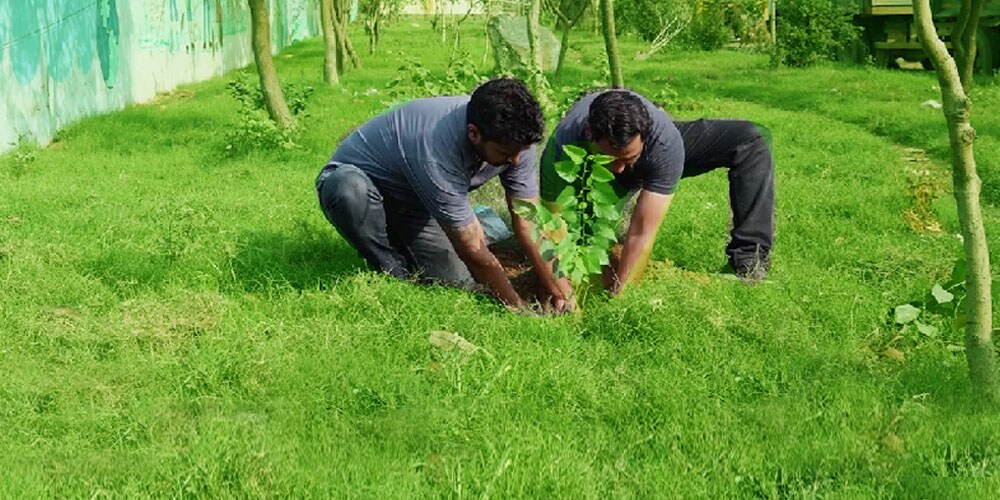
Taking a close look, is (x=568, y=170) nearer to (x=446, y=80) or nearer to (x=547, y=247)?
(x=547, y=247)

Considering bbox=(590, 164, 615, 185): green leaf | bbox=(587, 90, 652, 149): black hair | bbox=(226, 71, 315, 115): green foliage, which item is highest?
bbox=(587, 90, 652, 149): black hair

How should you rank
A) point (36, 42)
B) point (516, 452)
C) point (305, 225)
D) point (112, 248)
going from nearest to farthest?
point (516, 452) → point (112, 248) → point (305, 225) → point (36, 42)

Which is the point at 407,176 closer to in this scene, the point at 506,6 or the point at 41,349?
the point at 41,349

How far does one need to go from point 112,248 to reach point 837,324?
356cm

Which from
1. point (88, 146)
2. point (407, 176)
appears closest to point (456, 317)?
point (407, 176)

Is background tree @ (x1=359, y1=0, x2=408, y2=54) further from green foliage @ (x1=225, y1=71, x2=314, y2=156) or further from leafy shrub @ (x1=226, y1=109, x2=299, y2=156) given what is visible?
leafy shrub @ (x1=226, y1=109, x2=299, y2=156)

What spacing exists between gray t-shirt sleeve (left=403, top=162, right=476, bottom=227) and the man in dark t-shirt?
52cm

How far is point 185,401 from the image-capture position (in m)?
3.81

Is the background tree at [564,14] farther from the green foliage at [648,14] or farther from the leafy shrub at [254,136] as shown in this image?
the leafy shrub at [254,136]

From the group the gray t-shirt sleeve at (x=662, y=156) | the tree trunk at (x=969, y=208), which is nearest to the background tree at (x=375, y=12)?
the gray t-shirt sleeve at (x=662, y=156)

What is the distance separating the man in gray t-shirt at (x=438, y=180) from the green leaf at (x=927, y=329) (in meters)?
1.46

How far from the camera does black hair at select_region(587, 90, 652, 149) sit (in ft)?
14.9

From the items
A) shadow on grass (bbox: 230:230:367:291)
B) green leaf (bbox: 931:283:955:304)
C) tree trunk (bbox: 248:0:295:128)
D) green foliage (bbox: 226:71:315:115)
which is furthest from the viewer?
green foliage (bbox: 226:71:315:115)

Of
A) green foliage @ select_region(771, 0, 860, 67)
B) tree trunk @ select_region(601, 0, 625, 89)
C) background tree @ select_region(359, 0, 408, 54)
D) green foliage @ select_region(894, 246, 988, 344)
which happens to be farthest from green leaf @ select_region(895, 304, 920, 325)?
background tree @ select_region(359, 0, 408, 54)
